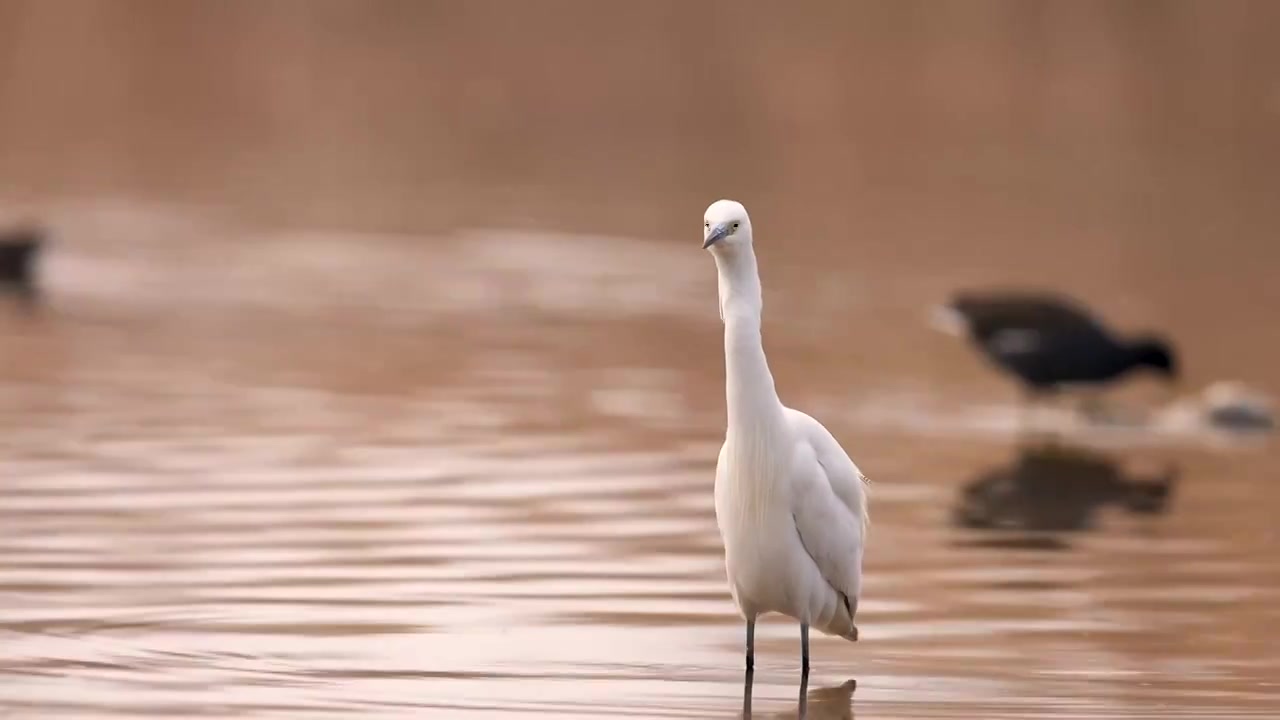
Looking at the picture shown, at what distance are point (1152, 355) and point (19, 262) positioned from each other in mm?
10967

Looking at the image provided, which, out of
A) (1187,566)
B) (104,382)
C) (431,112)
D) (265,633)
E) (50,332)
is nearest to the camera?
(265,633)

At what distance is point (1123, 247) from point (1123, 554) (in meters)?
21.2

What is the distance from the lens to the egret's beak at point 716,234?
9.15 m

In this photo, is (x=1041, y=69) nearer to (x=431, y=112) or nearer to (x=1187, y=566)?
(x=431, y=112)

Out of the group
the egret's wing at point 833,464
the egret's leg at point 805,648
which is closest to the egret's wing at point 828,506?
the egret's wing at point 833,464

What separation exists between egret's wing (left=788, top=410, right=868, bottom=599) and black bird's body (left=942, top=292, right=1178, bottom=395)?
8663 mm

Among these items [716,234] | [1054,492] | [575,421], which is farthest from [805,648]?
[575,421]

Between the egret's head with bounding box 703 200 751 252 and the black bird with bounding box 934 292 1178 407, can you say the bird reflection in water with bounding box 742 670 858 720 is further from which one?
the black bird with bounding box 934 292 1178 407

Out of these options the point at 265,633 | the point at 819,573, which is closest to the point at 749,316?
the point at 819,573

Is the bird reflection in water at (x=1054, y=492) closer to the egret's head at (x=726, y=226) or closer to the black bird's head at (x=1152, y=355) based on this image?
the black bird's head at (x=1152, y=355)

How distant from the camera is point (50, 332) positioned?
21.7m

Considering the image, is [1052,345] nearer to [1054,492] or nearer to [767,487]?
[1054,492]

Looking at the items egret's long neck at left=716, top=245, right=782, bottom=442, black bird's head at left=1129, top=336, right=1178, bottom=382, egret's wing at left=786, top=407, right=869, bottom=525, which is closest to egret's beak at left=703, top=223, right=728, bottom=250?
egret's long neck at left=716, top=245, right=782, bottom=442

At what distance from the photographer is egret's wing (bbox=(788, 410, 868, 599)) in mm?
9656
